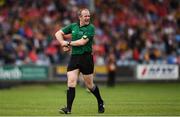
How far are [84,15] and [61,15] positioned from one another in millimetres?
20425

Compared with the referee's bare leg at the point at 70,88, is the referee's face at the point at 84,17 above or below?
above

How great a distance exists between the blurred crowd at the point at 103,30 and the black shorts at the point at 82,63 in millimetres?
16482

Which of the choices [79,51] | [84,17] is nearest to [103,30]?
[79,51]

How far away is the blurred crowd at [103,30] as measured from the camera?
32.2 meters

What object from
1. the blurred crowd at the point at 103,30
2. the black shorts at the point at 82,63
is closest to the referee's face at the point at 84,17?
the black shorts at the point at 82,63

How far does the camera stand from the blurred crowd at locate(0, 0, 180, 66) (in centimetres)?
3219

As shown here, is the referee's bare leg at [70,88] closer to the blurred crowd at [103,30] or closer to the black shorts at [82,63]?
the black shorts at [82,63]

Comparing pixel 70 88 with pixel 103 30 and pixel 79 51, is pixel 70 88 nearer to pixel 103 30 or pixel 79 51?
pixel 79 51

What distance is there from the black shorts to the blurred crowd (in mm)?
16482

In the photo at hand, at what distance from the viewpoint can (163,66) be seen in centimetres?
3206

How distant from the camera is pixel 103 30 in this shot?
34.4m

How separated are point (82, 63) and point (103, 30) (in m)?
19.9

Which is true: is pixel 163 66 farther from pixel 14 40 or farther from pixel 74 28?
pixel 74 28

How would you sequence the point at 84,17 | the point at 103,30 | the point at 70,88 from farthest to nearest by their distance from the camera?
the point at 103,30
the point at 70,88
the point at 84,17
